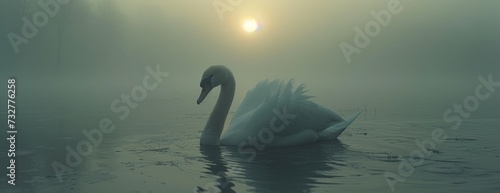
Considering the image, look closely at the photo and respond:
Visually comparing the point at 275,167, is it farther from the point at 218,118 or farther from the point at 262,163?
the point at 218,118

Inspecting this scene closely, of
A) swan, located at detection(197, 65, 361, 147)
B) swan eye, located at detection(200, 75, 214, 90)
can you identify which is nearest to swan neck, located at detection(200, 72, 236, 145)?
swan, located at detection(197, 65, 361, 147)

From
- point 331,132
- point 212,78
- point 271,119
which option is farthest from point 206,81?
point 331,132

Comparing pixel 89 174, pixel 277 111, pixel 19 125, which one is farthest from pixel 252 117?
pixel 19 125

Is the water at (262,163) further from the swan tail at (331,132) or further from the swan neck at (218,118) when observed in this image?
the swan neck at (218,118)

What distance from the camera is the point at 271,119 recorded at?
33.8ft

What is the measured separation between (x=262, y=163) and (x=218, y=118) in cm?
246

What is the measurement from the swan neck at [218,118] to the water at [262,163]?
0.32 meters

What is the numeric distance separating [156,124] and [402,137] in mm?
7045

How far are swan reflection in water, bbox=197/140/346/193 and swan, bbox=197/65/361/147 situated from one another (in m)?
0.20

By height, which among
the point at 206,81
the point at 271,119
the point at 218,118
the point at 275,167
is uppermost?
the point at 206,81

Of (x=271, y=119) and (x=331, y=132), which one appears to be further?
(x=331, y=132)

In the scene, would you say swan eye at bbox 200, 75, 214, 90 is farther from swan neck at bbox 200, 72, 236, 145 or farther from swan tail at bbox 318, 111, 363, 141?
swan tail at bbox 318, 111, 363, 141

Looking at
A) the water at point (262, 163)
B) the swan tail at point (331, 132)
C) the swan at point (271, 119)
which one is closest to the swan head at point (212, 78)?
the swan at point (271, 119)

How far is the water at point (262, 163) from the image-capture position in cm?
732
